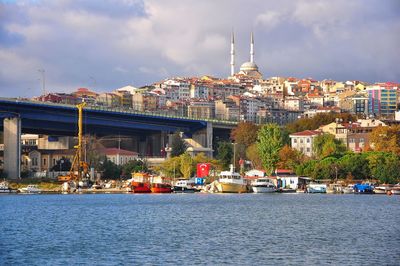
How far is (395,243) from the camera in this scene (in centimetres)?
3978

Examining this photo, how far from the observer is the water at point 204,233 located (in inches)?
1420

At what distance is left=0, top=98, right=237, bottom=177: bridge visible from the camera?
106938 millimetres

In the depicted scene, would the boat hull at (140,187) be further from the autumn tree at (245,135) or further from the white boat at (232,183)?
the autumn tree at (245,135)

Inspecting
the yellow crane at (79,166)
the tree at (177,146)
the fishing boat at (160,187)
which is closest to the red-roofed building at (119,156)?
the tree at (177,146)

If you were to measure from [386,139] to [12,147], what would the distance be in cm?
3991

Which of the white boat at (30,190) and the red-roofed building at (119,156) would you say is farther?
the red-roofed building at (119,156)

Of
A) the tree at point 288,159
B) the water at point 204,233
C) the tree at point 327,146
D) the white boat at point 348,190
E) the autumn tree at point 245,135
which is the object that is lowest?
the water at point 204,233

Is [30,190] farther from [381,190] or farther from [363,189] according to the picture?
[381,190]

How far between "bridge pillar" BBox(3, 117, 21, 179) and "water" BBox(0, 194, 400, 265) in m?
36.7

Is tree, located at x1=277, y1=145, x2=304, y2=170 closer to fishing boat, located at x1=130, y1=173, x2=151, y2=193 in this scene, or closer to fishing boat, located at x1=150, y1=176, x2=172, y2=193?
fishing boat, located at x1=150, y1=176, x2=172, y2=193

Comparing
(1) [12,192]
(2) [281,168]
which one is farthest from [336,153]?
(1) [12,192]

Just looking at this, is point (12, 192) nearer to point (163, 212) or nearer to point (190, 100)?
point (163, 212)

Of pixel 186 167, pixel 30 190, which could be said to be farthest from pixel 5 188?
pixel 186 167

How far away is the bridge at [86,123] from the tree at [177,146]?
3003mm
